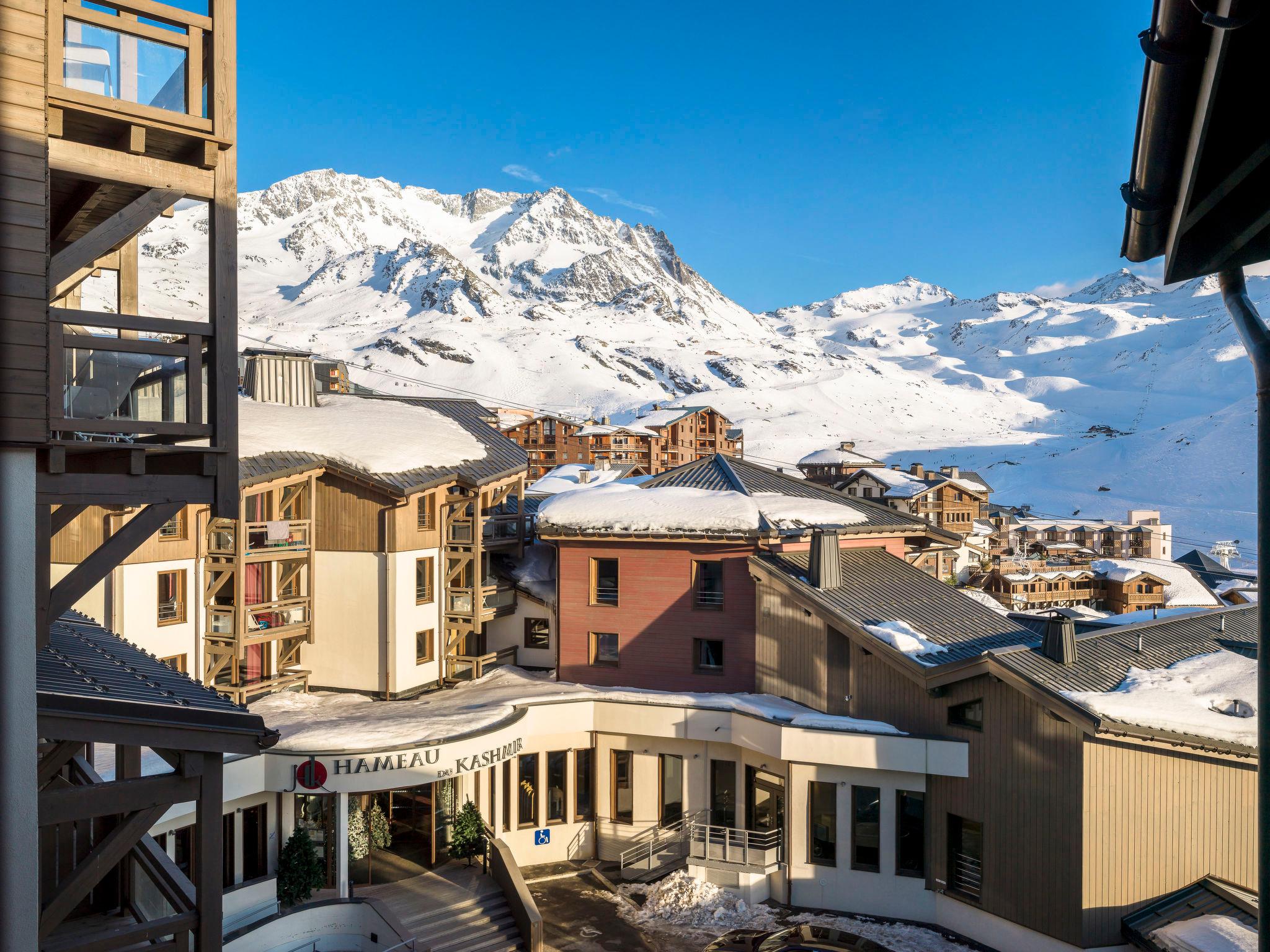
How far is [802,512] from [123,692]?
808 inches

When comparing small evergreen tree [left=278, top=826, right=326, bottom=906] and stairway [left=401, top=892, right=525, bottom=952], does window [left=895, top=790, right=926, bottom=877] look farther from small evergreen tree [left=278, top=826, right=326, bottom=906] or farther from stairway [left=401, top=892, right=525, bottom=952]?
small evergreen tree [left=278, top=826, right=326, bottom=906]

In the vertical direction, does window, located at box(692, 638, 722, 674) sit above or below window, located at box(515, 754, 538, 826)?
above

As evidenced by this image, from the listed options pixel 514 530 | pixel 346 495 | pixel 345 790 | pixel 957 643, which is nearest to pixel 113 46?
pixel 345 790

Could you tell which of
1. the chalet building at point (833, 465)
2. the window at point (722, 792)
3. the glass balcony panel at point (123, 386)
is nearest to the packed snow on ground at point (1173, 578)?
the chalet building at point (833, 465)

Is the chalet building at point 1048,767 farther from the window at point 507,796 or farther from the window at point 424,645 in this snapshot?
the window at point 424,645

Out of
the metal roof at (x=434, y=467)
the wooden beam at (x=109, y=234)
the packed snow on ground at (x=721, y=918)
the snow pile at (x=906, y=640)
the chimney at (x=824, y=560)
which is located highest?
the wooden beam at (x=109, y=234)

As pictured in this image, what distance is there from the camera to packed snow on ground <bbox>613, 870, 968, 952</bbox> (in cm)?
1895

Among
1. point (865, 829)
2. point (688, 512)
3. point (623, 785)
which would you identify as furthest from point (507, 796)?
point (688, 512)

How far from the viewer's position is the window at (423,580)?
83.9ft

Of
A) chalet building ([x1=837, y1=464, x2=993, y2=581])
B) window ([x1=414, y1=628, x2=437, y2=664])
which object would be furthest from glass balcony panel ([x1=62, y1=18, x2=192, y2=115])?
chalet building ([x1=837, y1=464, x2=993, y2=581])

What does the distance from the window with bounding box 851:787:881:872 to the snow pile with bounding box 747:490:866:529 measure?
7.70m

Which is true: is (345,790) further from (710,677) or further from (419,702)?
(710,677)

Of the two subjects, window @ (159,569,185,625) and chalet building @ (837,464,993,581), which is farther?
chalet building @ (837,464,993,581)

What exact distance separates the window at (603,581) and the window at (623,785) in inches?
191
